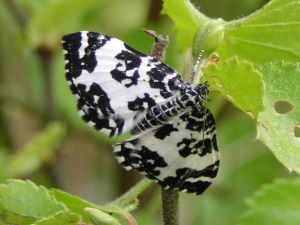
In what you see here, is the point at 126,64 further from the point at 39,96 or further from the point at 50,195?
the point at 39,96

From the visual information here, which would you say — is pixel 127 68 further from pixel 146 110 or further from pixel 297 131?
pixel 297 131

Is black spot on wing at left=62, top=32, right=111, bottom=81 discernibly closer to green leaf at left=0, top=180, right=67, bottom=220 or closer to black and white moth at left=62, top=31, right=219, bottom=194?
black and white moth at left=62, top=31, right=219, bottom=194

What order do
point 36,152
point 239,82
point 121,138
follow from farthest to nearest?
point 121,138
point 36,152
point 239,82

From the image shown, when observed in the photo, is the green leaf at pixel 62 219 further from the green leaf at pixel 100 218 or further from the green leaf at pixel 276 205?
the green leaf at pixel 276 205

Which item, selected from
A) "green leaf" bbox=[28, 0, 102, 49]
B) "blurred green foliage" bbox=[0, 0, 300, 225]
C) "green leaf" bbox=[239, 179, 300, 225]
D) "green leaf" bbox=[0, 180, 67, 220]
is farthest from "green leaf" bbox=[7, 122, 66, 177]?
"green leaf" bbox=[0, 180, 67, 220]

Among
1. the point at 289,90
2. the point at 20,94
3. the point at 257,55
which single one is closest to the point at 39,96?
the point at 20,94

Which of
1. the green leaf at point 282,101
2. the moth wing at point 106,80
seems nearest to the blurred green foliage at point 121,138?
the green leaf at point 282,101

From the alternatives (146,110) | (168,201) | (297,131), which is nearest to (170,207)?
(168,201)

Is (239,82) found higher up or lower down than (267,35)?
lower down
